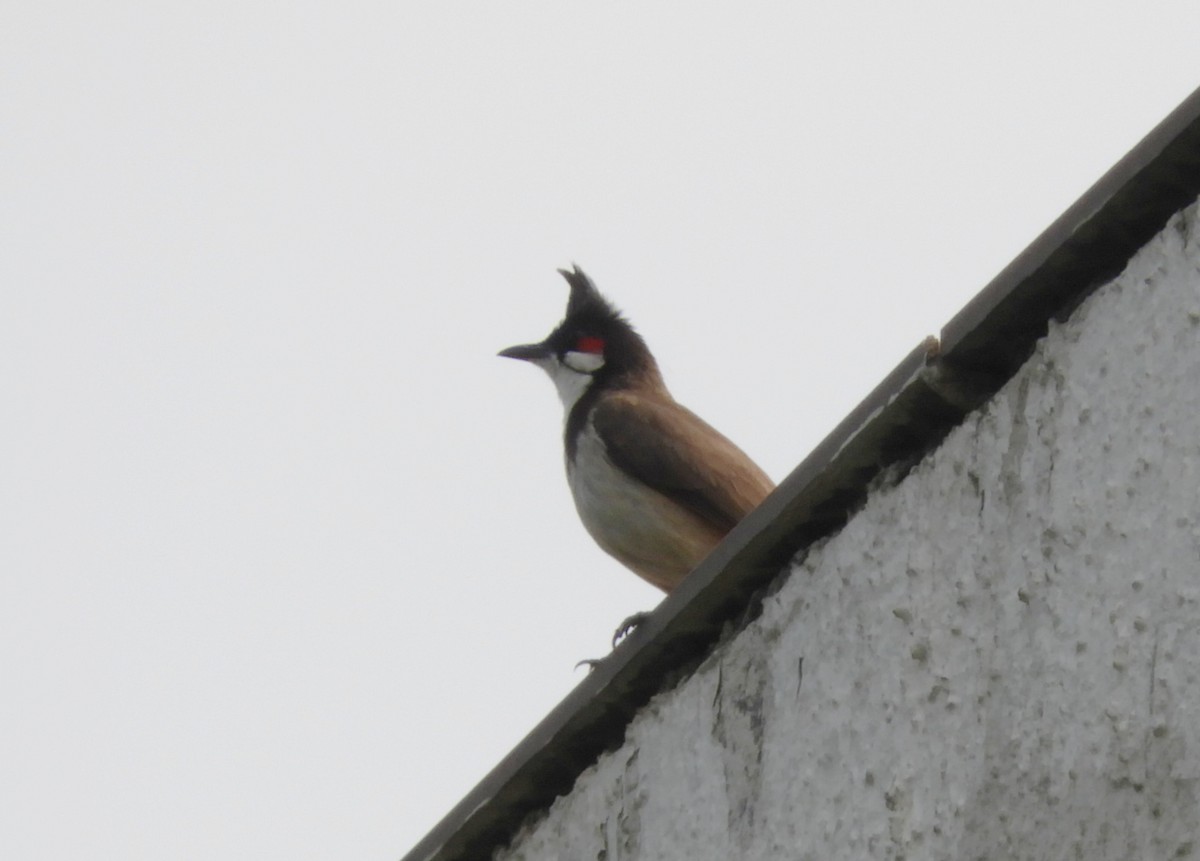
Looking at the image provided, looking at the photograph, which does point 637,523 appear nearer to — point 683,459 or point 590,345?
point 683,459

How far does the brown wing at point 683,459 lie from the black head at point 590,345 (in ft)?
2.26

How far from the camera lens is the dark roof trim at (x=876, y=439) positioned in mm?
3121

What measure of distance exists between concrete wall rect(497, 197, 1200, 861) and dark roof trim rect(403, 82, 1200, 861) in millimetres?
71

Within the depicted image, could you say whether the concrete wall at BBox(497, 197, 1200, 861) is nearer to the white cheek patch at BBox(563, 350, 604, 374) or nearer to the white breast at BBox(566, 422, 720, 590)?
the white breast at BBox(566, 422, 720, 590)

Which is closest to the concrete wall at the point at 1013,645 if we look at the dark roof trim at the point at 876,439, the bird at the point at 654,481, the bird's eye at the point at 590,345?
the dark roof trim at the point at 876,439

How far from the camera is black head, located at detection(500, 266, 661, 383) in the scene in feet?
24.8

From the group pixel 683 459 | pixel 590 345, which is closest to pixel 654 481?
pixel 683 459

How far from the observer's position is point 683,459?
6.42 metres

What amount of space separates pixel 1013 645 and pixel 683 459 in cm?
342

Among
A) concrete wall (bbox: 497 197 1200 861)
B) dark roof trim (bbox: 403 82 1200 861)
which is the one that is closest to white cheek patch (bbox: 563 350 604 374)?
dark roof trim (bbox: 403 82 1200 861)

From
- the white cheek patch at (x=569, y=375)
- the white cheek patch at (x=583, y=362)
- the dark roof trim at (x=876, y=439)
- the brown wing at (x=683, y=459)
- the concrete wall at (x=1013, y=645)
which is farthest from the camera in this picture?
the white cheek patch at (x=583, y=362)

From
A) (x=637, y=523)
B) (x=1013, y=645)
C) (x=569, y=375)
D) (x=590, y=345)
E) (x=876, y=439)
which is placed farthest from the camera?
(x=590, y=345)

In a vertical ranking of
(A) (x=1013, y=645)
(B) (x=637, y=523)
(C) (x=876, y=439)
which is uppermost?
(C) (x=876, y=439)

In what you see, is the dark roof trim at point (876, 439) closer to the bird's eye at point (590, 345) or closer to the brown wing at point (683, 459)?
the brown wing at point (683, 459)
